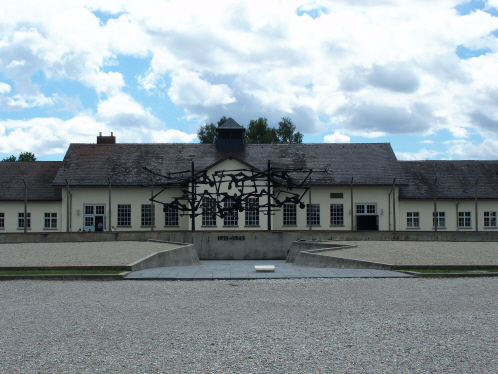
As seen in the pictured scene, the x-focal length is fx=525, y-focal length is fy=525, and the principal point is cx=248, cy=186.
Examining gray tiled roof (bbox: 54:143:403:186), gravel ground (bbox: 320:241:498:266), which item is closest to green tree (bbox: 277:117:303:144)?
gray tiled roof (bbox: 54:143:403:186)

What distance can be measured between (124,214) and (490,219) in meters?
28.8

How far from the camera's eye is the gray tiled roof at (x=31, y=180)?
4091 cm

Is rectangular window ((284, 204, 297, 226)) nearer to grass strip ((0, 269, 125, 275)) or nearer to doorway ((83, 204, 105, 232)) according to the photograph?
doorway ((83, 204, 105, 232))

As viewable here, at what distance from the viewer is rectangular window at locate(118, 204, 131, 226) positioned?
40.7 meters

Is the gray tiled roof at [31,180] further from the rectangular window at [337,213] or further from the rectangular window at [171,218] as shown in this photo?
the rectangular window at [337,213]

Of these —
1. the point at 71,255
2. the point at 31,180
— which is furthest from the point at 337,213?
the point at 71,255

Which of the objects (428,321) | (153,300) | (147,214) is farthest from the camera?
(147,214)

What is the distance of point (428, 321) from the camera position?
29.7ft

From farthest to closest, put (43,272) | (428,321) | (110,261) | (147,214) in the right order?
1. (147,214)
2. (110,261)
3. (43,272)
4. (428,321)

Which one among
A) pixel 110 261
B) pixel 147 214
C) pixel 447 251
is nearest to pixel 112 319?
pixel 110 261

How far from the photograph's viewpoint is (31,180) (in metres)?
42.6

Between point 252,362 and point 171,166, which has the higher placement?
point 171,166

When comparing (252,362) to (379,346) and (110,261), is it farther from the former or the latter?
(110,261)

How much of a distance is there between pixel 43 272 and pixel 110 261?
2.68m
